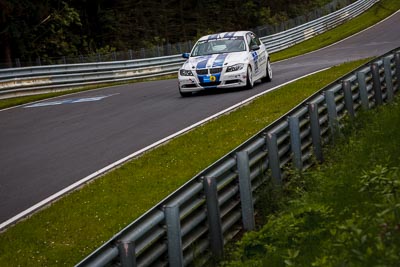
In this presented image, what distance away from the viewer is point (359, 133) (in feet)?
37.3

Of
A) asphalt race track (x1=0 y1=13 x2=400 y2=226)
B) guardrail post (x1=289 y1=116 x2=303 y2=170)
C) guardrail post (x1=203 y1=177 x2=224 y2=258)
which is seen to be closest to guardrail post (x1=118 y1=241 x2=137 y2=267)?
guardrail post (x1=203 y1=177 x2=224 y2=258)

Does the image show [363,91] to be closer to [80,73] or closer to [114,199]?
[114,199]

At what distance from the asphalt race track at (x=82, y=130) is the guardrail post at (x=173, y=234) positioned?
11.5ft

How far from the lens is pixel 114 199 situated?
32.6ft

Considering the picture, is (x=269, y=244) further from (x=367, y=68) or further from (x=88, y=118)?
(x=88, y=118)

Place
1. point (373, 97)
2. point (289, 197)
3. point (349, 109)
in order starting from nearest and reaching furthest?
point (289, 197)
point (349, 109)
point (373, 97)

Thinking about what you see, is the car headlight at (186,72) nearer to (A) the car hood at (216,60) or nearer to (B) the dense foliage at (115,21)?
(A) the car hood at (216,60)

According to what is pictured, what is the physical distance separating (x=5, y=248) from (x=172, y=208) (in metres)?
2.64

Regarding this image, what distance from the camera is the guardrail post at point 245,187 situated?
27.1ft

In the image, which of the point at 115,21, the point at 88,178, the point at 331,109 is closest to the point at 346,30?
the point at 115,21

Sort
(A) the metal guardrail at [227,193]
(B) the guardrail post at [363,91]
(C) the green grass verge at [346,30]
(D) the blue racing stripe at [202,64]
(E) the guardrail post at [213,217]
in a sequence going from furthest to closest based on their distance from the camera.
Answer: (C) the green grass verge at [346,30] < (D) the blue racing stripe at [202,64] < (B) the guardrail post at [363,91] < (E) the guardrail post at [213,217] < (A) the metal guardrail at [227,193]

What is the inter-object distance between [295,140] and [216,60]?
1016cm

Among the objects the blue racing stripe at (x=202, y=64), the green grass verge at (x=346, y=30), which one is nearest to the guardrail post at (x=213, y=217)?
the blue racing stripe at (x=202, y=64)

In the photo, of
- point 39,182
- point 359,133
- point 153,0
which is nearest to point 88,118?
point 39,182
